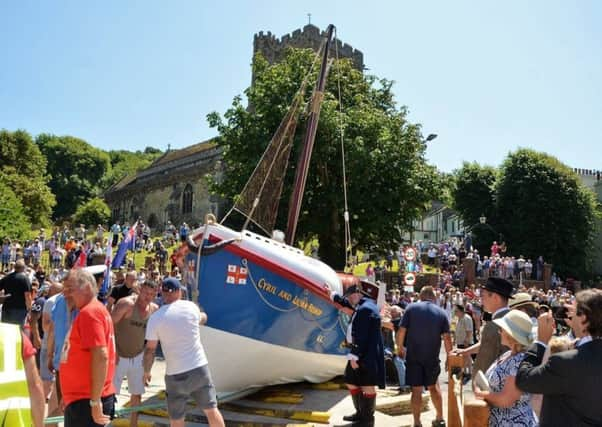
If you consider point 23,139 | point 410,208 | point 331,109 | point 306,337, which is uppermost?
point 23,139

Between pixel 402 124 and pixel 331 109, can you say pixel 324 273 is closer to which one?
pixel 331 109

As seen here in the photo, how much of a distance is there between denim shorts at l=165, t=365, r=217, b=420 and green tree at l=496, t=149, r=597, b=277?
42.4 meters

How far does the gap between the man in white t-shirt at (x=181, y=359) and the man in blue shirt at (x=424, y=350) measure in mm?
2579

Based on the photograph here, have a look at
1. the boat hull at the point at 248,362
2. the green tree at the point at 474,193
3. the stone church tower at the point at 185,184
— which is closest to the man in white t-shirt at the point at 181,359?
A: the boat hull at the point at 248,362

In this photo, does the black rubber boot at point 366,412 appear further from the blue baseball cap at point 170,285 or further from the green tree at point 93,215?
the green tree at point 93,215

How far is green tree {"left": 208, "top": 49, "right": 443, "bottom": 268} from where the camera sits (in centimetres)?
2364

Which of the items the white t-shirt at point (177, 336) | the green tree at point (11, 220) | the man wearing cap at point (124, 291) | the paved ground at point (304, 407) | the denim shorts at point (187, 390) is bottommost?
the paved ground at point (304, 407)

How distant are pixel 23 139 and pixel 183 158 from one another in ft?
66.4

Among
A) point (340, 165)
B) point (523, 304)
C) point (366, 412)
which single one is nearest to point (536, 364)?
point (523, 304)

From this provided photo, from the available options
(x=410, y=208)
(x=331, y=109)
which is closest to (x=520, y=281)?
(x=410, y=208)

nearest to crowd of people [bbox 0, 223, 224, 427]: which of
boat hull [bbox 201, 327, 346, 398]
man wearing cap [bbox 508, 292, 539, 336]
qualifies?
boat hull [bbox 201, 327, 346, 398]

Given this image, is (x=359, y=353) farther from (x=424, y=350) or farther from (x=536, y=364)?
(x=536, y=364)

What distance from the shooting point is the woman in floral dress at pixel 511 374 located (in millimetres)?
3910

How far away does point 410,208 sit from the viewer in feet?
82.7
